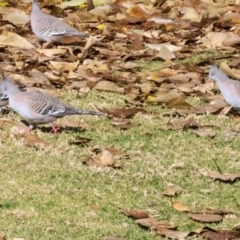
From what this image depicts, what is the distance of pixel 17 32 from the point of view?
9.91 metres

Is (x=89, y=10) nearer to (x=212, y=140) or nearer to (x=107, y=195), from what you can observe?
(x=212, y=140)

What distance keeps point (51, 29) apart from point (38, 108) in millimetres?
2983

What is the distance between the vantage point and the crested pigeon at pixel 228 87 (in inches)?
296

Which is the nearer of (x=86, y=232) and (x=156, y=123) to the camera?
(x=86, y=232)

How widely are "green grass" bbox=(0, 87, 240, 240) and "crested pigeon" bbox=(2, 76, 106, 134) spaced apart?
0.14 m

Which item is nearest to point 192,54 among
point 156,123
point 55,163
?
point 156,123

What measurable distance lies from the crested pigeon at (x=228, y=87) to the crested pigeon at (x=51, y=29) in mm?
2242

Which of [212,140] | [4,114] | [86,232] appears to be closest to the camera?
[86,232]

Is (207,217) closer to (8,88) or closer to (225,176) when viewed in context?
(225,176)

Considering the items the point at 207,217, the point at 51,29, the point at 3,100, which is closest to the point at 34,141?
the point at 3,100

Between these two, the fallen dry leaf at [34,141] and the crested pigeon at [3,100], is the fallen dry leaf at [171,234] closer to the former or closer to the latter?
the fallen dry leaf at [34,141]

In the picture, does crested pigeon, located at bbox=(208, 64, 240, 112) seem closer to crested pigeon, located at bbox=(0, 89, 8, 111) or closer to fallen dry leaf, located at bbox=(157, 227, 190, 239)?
crested pigeon, located at bbox=(0, 89, 8, 111)

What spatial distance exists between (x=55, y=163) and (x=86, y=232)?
3.60 ft

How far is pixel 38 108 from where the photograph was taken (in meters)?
6.80
